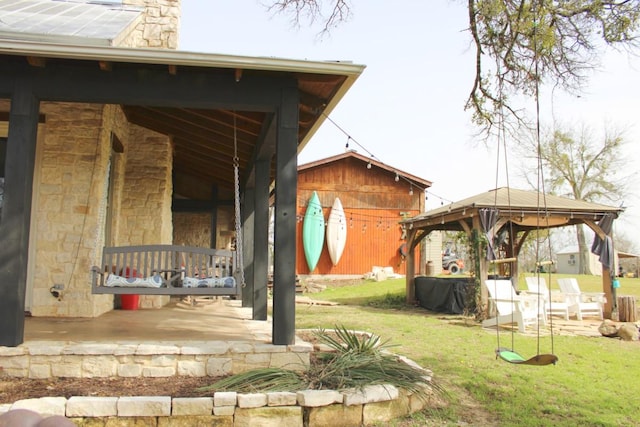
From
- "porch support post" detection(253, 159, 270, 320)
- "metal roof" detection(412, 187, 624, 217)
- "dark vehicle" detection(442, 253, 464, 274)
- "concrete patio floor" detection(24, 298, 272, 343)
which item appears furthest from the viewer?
"dark vehicle" detection(442, 253, 464, 274)

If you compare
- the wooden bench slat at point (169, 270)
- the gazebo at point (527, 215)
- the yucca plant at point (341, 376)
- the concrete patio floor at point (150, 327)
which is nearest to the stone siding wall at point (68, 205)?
the concrete patio floor at point (150, 327)

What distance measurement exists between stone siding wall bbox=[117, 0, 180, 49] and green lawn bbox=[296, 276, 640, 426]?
17.4 ft

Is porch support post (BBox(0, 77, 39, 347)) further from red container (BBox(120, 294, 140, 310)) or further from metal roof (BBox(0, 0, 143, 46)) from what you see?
red container (BBox(120, 294, 140, 310))

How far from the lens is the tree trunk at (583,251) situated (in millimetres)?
28578

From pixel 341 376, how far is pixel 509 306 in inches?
254

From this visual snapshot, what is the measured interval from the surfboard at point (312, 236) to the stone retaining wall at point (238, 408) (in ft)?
51.2

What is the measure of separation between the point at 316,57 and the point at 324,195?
16172mm

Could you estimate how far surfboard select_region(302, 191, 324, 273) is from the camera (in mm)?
19891

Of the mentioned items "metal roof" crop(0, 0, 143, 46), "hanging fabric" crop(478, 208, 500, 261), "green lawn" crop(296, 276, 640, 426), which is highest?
"metal roof" crop(0, 0, 143, 46)

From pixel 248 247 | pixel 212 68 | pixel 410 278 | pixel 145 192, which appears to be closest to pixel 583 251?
pixel 410 278

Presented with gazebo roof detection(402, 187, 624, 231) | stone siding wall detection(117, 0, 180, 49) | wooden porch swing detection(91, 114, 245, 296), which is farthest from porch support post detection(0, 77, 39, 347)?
gazebo roof detection(402, 187, 624, 231)

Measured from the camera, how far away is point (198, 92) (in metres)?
4.87

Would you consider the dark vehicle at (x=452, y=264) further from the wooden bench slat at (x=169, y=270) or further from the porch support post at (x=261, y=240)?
the wooden bench slat at (x=169, y=270)

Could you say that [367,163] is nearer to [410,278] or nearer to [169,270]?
[410,278]
